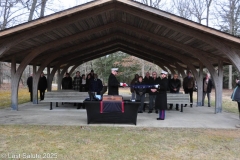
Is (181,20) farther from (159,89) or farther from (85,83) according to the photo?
(85,83)

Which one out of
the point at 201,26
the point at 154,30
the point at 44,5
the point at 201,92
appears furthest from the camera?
the point at 44,5

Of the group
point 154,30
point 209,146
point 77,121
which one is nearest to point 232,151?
point 209,146

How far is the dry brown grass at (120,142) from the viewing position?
4.59m

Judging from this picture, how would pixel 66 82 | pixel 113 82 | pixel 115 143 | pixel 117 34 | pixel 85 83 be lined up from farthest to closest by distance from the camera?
1. pixel 66 82
2. pixel 85 83
3. pixel 117 34
4. pixel 113 82
5. pixel 115 143

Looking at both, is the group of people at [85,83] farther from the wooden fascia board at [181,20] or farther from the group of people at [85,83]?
the wooden fascia board at [181,20]

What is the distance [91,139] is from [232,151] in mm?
3093

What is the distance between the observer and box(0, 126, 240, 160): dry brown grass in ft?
15.0

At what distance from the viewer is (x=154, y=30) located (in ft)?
31.4

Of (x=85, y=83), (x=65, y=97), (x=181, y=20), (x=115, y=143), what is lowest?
(x=115, y=143)

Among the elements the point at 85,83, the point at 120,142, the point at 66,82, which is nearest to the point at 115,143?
the point at 120,142

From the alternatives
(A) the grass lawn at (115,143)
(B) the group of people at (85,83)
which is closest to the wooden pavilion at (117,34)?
(B) the group of people at (85,83)

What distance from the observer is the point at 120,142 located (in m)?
5.34

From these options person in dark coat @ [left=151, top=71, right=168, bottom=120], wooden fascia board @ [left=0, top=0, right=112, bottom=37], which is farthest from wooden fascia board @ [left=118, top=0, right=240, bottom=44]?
person in dark coat @ [left=151, top=71, right=168, bottom=120]

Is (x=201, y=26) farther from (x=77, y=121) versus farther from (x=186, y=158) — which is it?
(x=77, y=121)
